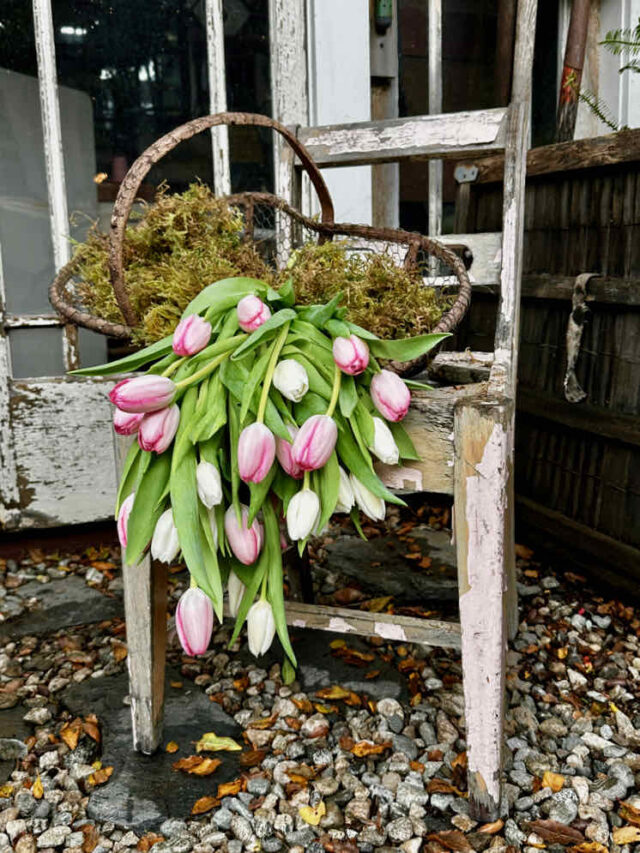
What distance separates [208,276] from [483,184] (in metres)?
1.59

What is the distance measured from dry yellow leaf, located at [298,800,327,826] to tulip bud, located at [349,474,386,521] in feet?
1.91

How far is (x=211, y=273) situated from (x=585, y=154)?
1.26m

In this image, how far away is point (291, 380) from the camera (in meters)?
1.17

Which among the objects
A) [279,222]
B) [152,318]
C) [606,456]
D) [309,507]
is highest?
[279,222]

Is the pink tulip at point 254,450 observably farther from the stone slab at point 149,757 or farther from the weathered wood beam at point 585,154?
the weathered wood beam at point 585,154

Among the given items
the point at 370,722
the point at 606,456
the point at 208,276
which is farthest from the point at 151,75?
the point at 370,722

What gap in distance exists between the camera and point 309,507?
1.18 meters

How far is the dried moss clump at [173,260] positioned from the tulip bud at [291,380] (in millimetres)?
311

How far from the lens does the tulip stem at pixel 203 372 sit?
118cm

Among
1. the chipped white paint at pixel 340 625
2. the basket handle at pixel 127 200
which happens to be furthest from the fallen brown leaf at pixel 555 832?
the basket handle at pixel 127 200

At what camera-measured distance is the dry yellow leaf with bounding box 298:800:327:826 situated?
1427 mm

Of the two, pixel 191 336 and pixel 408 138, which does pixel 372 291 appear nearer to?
pixel 191 336

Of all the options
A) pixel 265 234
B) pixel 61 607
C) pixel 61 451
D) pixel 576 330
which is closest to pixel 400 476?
pixel 576 330

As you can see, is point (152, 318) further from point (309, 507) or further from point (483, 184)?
point (483, 184)
